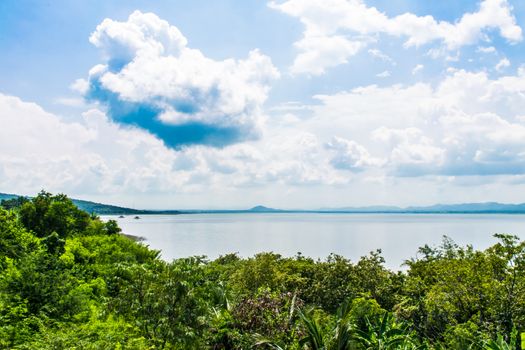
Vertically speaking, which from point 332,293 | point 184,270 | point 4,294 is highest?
point 184,270

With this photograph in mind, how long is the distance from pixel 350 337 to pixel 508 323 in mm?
7187

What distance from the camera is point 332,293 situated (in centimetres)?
2428

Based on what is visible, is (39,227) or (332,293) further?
(39,227)

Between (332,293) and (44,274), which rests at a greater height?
(44,274)

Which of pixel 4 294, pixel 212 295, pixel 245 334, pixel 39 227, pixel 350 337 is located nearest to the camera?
pixel 350 337

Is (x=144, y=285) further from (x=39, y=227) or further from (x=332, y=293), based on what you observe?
(x=39, y=227)

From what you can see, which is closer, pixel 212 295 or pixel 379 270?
pixel 212 295

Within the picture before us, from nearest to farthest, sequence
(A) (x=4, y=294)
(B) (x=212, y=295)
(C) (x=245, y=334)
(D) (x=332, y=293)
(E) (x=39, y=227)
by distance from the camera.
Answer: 1. (C) (x=245, y=334)
2. (A) (x=4, y=294)
3. (B) (x=212, y=295)
4. (D) (x=332, y=293)
5. (E) (x=39, y=227)

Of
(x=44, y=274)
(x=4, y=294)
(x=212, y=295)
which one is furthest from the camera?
(x=212, y=295)

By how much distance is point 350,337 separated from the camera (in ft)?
42.0

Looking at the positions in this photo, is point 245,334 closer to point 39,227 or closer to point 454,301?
point 454,301

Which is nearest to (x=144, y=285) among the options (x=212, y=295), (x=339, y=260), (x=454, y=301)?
(x=212, y=295)

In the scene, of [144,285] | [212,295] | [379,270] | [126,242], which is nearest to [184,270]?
[144,285]

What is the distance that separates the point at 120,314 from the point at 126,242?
93.6 ft
